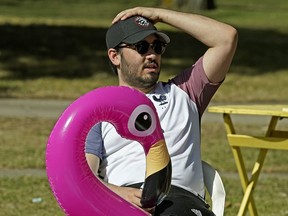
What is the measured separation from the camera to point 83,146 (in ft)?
13.9

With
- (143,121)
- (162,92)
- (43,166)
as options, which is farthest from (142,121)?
(43,166)

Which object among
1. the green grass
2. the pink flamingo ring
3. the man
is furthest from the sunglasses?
the green grass

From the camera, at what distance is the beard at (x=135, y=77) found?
16.3 feet

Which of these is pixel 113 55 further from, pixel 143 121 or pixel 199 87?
pixel 143 121

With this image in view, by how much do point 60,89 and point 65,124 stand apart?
10.3 m

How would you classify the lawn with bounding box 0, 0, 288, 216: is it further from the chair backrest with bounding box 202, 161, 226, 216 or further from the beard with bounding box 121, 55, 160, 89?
the beard with bounding box 121, 55, 160, 89

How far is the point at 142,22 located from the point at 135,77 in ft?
0.90

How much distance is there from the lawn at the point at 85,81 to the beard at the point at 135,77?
8.06 feet

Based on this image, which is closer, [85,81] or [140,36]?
[140,36]

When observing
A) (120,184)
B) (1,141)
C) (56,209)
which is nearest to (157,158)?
(120,184)

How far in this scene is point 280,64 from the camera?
17.8 m

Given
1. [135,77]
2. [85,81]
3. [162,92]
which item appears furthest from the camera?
[85,81]

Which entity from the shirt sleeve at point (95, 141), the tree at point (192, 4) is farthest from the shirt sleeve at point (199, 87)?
the tree at point (192, 4)

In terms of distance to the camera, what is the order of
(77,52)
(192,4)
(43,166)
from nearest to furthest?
(43,166) < (77,52) < (192,4)
